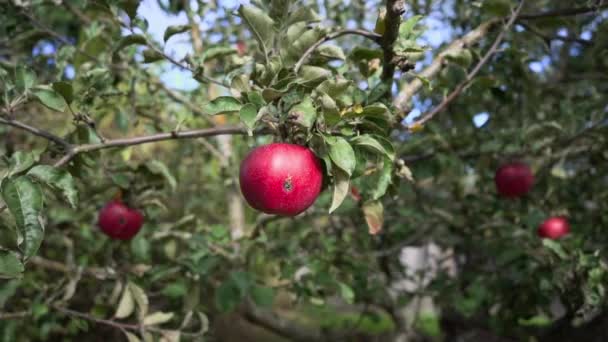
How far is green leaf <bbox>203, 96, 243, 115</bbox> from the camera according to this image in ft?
3.51

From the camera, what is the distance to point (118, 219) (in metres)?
1.89

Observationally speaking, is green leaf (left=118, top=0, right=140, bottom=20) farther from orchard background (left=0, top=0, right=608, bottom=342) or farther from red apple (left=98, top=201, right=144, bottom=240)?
red apple (left=98, top=201, right=144, bottom=240)

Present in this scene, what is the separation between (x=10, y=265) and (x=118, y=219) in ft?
2.84

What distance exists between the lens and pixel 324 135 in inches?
43.4

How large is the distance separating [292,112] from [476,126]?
5.43 ft

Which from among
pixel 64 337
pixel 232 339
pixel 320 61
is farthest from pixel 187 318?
pixel 232 339

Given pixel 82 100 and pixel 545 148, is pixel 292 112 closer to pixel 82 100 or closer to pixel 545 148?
pixel 82 100

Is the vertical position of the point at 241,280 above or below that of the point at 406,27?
below

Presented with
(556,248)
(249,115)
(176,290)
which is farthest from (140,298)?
(556,248)

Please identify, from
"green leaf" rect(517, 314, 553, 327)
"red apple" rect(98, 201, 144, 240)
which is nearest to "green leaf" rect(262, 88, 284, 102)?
"red apple" rect(98, 201, 144, 240)

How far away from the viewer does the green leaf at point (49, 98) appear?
1285mm

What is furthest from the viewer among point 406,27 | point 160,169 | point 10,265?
point 160,169

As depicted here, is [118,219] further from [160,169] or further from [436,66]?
[436,66]

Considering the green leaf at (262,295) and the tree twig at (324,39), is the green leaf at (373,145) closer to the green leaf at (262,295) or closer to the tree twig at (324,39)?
the tree twig at (324,39)
